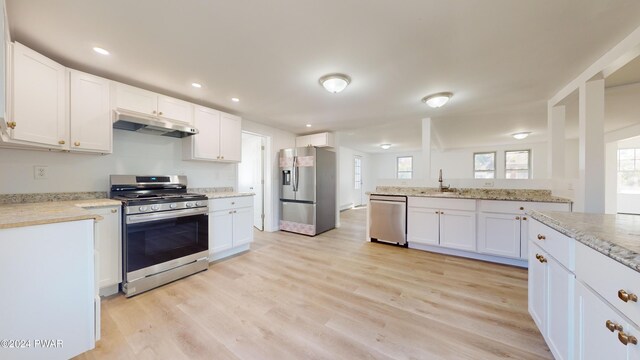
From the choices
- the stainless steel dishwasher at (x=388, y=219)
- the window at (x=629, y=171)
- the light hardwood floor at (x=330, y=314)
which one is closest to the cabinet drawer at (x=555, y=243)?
the light hardwood floor at (x=330, y=314)

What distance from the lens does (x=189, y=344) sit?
1.50 meters

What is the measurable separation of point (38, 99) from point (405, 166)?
9163 mm

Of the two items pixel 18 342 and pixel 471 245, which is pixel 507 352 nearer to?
pixel 471 245

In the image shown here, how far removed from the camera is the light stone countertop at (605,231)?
75 cm

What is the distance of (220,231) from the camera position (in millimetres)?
2898

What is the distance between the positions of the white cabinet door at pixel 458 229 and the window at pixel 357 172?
5.22 meters

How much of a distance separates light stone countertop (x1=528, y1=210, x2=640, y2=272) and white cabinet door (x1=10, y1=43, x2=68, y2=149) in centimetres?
355

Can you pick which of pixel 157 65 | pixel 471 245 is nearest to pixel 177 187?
pixel 157 65

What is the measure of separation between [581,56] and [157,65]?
12.9 feet

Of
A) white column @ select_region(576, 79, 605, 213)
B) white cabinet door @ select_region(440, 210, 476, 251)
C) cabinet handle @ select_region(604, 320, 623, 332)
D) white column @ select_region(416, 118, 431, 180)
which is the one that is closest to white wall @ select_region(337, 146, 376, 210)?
white column @ select_region(416, 118, 431, 180)

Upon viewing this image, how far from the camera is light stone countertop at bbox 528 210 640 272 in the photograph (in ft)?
2.45

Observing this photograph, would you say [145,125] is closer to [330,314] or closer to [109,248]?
[109,248]

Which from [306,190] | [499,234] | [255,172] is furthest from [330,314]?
[255,172]

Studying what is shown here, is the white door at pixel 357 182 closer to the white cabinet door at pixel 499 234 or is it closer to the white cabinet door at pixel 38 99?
the white cabinet door at pixel 499 234
